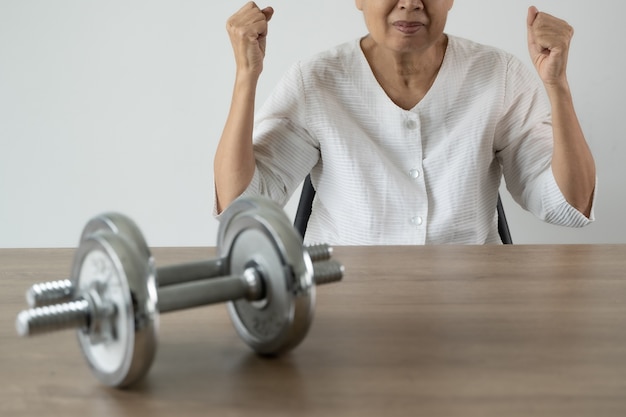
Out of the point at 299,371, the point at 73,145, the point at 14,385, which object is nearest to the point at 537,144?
the point at 299,371

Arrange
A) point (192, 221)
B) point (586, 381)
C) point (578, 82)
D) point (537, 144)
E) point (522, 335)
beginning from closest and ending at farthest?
point (586, 381)
point (522, 335)
point (537, 144)
point (578, 82)
point (192, 221)

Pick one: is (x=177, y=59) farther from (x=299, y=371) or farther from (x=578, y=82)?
(x=299, y=371)

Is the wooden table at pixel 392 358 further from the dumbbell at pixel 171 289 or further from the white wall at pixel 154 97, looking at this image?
the white wall at pixel 154 97

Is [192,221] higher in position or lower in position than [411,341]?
lower

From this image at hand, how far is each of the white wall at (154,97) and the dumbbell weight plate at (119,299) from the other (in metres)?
1.72

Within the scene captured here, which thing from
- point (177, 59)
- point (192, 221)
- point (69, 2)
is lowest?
point (192, 221)

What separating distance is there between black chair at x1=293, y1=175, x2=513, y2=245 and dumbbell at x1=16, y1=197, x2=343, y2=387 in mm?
882

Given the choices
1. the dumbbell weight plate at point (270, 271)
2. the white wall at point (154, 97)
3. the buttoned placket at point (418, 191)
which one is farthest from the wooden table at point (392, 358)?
the white wall at point (154, 97)

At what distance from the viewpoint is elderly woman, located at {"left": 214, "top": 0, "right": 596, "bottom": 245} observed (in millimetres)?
1479

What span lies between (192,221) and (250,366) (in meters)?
1.78

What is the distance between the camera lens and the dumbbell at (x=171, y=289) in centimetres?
57

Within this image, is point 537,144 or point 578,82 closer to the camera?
point 537,144

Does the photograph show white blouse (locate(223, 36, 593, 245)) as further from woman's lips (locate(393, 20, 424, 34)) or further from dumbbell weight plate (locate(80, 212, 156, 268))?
dumbbell weight plate (locate(80, 212, 156, 268))

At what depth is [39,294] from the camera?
64 centimetres
